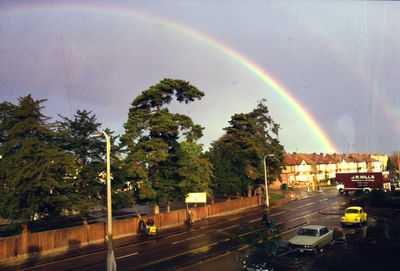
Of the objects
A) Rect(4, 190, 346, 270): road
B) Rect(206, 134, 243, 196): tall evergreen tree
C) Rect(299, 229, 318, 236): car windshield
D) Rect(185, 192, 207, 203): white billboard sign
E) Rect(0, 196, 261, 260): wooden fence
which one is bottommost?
Rect(4, 190, 346, 270): road

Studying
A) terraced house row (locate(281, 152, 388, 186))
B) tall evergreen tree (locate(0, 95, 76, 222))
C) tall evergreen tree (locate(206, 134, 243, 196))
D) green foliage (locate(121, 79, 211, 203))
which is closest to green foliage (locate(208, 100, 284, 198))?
tall evergreen tree (locate(206, 134, 243, 196))

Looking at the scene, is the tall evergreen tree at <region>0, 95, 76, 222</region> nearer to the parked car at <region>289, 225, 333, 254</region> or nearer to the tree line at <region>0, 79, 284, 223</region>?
the tree line at <region>0, 79, 284, 223</region>

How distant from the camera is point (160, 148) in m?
37.2

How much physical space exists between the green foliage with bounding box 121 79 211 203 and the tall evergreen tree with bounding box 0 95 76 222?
9.12m

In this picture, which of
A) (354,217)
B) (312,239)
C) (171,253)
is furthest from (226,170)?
(312,239)

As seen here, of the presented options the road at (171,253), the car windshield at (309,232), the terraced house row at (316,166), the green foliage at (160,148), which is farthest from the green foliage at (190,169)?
the terraced house row at (316,166)

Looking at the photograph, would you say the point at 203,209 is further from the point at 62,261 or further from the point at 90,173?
the point at 62,261

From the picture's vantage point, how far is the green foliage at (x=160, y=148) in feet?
117

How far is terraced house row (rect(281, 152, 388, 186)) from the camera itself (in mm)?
111250

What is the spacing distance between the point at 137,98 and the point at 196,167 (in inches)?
444

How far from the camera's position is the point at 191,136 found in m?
39.1

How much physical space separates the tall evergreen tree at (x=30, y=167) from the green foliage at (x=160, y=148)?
912 cm

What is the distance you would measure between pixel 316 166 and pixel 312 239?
10723cm

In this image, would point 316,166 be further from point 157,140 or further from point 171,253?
point 171,253
